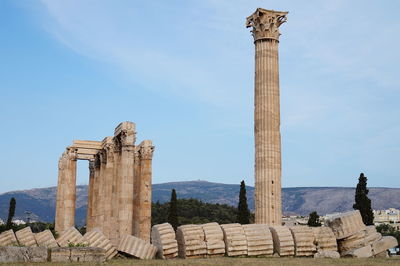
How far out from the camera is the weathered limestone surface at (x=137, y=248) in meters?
24.7

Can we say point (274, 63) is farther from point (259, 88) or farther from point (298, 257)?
point (298, 257)

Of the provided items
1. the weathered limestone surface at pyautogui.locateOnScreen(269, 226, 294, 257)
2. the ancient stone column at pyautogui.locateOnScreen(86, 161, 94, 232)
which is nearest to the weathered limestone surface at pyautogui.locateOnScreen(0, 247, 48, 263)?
the weathered limestone surface at pyautogui.locateOnScreen(269, 226, 294, 257)

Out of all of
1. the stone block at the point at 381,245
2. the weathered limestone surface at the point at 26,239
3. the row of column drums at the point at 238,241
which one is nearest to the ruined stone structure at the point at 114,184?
the weathered limestone surface at the point at 26,239

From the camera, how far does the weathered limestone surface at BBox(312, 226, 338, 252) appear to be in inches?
998

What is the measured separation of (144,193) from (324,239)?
783 inches

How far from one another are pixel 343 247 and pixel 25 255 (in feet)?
45.2

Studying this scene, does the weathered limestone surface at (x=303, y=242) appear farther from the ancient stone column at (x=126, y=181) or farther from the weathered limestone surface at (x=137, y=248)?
the ancient stone column at (x=126, y=181)

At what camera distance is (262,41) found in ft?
105

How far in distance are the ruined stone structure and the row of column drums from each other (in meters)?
12.3

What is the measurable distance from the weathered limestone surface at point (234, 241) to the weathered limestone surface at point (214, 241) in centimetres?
21

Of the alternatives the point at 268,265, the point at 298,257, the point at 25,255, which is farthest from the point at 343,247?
the point at 25,255

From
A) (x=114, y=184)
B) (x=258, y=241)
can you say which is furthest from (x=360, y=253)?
(x=114, y=184)

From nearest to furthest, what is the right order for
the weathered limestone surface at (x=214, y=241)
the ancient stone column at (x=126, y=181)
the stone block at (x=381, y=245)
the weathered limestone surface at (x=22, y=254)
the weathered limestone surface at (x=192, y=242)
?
the weathered limestone surface at (x=22, y=254)
the weathered limestone surface at (x=192, y=242)
the weathered limestone surface at (x=214, y=241)
the stone block at (x=381, y=245)
the ancient stone column at (x=126, y=181)

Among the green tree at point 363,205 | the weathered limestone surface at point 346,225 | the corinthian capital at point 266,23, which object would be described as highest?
the corinthian capital at point 266,23
